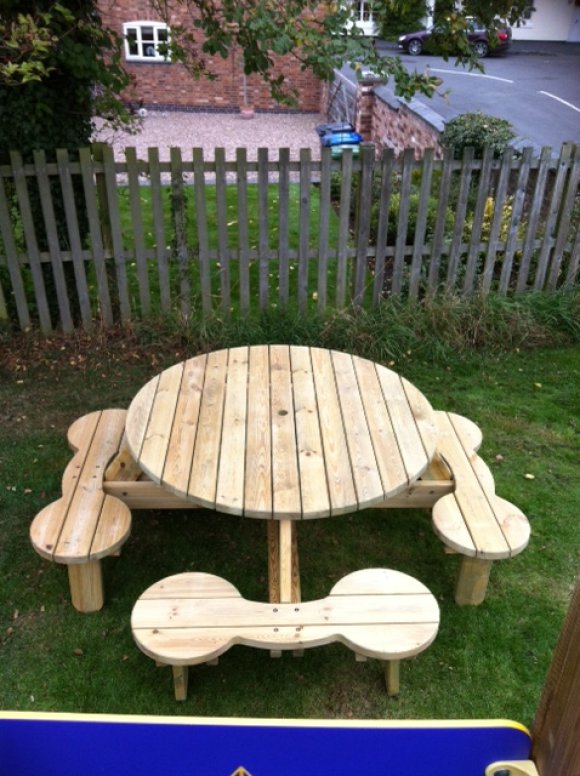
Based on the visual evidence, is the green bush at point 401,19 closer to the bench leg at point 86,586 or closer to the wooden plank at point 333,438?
the wooden plank at point 333,438

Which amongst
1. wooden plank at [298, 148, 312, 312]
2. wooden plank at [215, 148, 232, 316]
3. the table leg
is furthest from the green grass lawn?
wooden plank at [298, 148, 312, 312]

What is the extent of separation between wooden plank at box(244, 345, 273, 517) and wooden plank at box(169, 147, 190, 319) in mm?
2034

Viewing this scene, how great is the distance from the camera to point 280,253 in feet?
19.1

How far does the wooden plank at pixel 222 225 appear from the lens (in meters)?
5.46

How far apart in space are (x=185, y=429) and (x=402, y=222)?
3.48m

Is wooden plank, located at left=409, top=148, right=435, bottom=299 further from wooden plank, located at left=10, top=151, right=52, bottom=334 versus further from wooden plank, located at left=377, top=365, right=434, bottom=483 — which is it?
wooden plank, located at left=10, top=151, right=52, bottom=334

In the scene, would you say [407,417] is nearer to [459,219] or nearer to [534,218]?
[459,219]

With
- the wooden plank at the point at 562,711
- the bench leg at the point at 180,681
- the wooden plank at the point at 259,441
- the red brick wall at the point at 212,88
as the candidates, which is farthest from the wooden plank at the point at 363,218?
the red brick wall at the point at 212,88

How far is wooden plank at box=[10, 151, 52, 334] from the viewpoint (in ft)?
17.0

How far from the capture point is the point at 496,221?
19.7 ft

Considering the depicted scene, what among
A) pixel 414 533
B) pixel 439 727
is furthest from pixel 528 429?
pixel 439 727

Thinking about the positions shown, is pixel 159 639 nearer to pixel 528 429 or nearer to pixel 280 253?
pixel 528 429

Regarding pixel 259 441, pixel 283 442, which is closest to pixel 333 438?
pixel 283 442

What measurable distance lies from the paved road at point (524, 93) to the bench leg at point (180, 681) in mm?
8254
